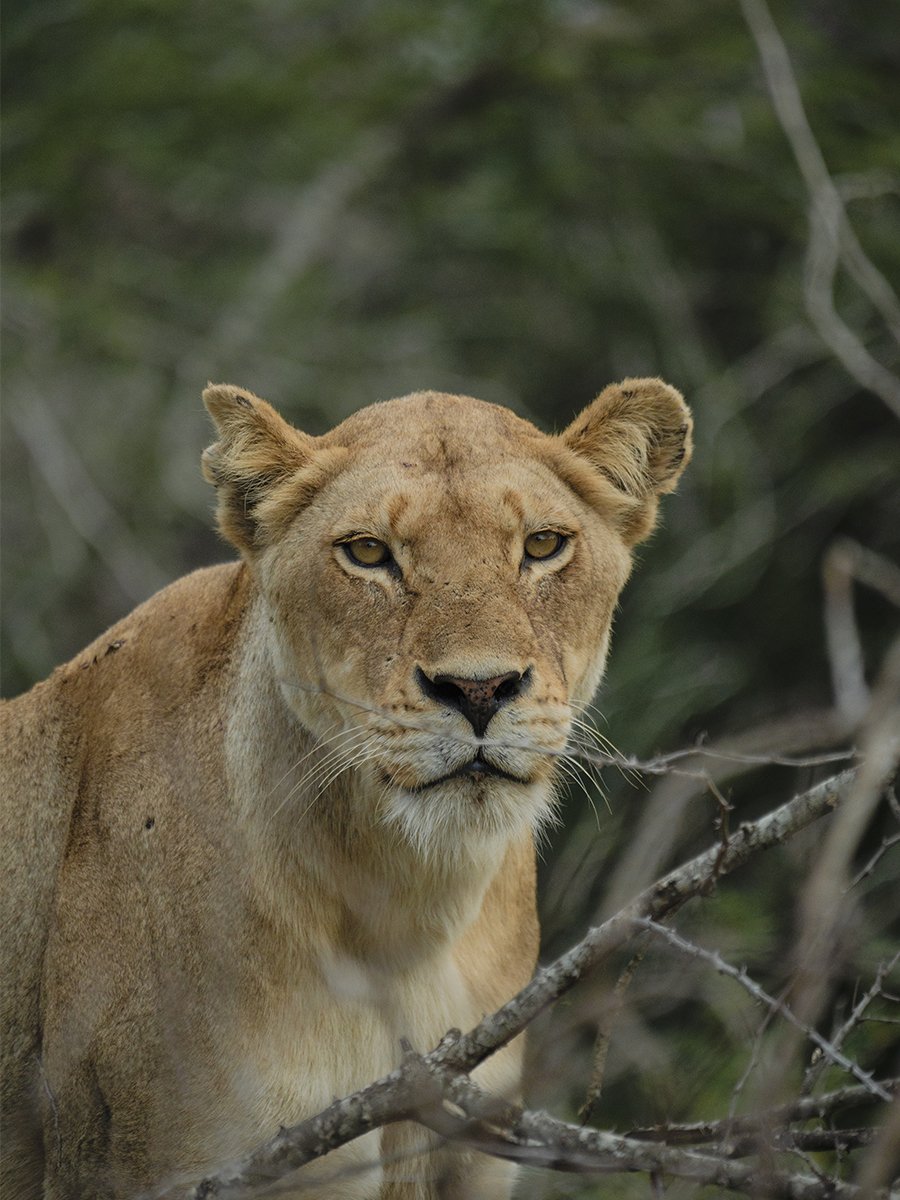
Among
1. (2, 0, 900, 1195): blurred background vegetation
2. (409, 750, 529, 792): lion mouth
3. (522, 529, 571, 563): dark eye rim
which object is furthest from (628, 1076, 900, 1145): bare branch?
(2, 0, 900, 1195): blurred background vegetation

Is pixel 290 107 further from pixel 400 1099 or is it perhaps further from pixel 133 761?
pixel 400 1099

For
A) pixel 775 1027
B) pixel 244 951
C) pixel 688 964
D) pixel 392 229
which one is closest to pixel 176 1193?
pixel 244 951

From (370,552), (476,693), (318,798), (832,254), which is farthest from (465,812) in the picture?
(832,254)

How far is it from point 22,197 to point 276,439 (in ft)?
22.0

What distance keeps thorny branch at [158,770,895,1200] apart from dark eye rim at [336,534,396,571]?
1350 millimetres

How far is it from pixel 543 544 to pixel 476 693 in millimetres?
689

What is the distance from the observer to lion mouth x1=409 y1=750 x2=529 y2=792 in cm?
384

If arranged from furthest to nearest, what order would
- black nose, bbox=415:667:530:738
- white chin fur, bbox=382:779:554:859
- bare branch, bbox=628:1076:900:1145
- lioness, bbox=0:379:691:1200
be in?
lioness, bbox=0:379:691:1200 → white chin fur, bbox=382:779:554:859 → black nose, bbox=415:667:530:738 → bare branch, bbox=628:1076:900:1145

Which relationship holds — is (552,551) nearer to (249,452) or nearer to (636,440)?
(636,440)

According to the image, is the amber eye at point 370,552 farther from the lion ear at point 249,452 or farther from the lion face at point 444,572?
the lion ear at point 249,452

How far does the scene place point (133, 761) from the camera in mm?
4617

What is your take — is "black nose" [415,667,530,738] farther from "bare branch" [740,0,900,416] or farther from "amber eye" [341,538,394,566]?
"bare branch" [740,0,900,416]

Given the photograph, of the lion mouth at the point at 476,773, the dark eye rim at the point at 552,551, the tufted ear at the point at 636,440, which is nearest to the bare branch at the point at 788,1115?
the lion mouth at the point at 476,773

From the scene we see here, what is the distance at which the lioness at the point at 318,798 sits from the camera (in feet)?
13.2
